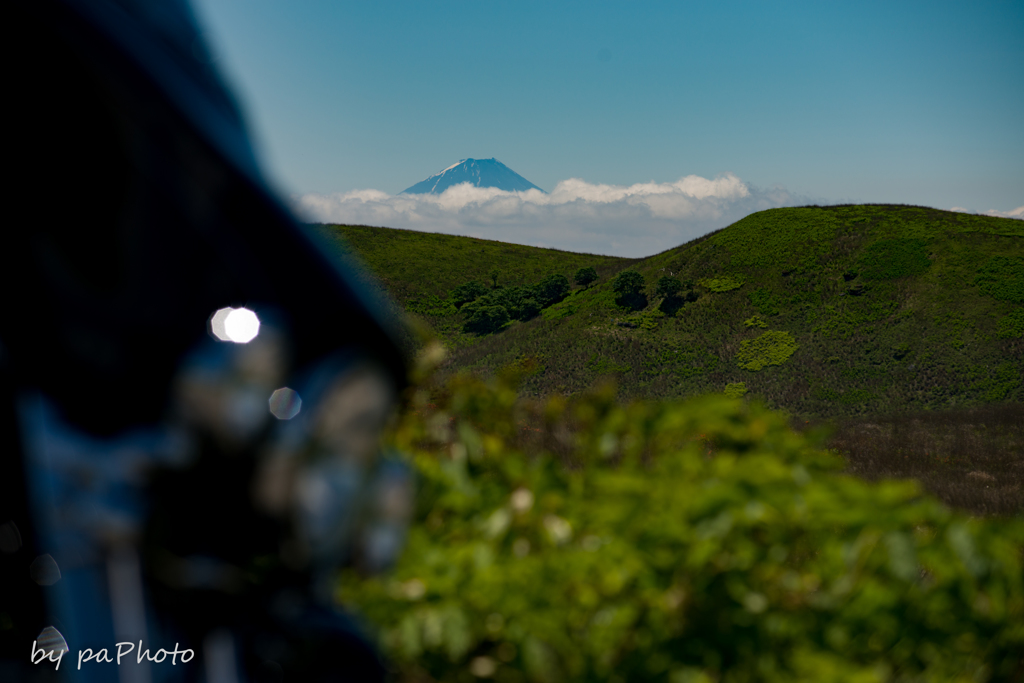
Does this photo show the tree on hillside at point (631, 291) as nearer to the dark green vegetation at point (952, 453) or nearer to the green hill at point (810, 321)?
the green hill at point (810, 321)

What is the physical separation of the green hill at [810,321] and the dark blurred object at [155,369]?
1993 centimetres

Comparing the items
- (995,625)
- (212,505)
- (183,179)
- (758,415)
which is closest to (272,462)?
(212,505)

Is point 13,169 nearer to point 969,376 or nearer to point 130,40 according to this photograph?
point 130,40

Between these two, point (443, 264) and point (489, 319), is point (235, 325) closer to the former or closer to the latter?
point (489, 319)

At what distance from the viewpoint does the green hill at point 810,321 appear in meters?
22.0

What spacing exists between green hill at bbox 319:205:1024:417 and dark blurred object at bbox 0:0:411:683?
784 inches

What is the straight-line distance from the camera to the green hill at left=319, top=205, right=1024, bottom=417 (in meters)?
22.0

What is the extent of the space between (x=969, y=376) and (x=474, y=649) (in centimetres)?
2485

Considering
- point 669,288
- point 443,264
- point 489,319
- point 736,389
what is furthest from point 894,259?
point 443,264

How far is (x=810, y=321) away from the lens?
26.6 meters

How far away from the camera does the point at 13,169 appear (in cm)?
120

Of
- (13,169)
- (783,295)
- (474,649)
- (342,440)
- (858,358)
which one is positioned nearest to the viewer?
(13,169)

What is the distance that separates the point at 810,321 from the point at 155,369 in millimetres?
28617

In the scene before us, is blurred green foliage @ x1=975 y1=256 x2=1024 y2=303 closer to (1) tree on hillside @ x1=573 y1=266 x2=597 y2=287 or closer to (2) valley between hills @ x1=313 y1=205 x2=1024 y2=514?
(2) valley between hills @ x1=313 y1=205 x2=1024 y2=514
